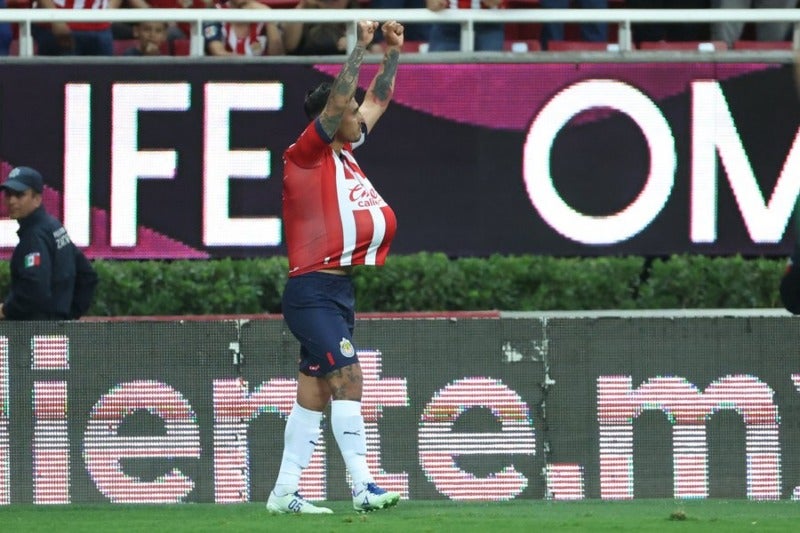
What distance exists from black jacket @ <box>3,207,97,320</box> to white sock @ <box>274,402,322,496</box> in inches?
91.6

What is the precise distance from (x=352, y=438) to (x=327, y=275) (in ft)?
2.81

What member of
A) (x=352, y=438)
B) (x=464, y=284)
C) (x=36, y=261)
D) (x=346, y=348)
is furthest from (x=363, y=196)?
(x=464, y=284)

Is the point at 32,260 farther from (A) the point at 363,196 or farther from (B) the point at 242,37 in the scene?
(B) the point at 242,37

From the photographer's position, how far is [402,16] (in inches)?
534

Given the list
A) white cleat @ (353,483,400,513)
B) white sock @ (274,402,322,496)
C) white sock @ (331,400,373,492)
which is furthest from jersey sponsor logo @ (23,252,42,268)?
white cleat @ (353,483,400,513)

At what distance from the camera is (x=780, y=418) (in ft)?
32.0

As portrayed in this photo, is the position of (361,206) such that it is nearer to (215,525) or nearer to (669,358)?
(215,525)

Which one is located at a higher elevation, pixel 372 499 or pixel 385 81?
pixel 385 81

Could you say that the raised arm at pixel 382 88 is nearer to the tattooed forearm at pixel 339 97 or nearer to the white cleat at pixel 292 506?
the tattooed forearm at pixel 339 97

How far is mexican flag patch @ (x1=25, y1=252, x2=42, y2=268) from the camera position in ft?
32.9

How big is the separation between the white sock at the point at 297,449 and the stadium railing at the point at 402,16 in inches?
221

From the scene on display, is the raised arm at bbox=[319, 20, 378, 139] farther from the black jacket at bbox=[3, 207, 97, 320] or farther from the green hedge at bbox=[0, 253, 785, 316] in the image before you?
the green hedge at bbox=[0, 253, 785, 316]

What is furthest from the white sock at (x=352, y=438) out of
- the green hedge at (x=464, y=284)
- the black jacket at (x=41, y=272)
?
the green hedge at (x=464, y=284)

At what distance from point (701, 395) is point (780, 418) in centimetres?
49
